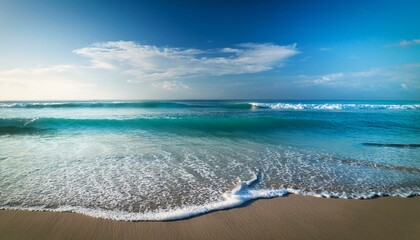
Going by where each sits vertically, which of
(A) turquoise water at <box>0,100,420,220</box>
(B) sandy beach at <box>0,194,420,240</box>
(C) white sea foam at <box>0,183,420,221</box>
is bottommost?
(B) sandy beach at <box>0,194,420,240</box>

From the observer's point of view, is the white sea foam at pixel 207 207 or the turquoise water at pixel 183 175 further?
the turquoise water at pixel 183 175

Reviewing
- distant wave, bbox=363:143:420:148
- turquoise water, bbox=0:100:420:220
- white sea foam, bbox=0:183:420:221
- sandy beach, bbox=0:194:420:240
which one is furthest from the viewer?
distant wave, bbox=363:143:420:148

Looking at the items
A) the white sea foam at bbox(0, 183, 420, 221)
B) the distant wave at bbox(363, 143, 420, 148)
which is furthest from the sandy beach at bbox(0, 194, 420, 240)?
the distant wave at bbox(363, 143, 420, 148)

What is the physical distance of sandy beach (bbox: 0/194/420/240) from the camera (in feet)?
10.1

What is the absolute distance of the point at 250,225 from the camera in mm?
3318

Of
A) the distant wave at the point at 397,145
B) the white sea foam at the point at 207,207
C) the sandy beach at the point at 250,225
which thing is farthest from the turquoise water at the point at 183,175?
the distant wave at the point at 397,145

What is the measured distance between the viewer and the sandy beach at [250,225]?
121 inches

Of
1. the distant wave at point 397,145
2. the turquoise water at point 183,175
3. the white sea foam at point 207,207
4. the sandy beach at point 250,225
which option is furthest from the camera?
the distant wave at point 397,145

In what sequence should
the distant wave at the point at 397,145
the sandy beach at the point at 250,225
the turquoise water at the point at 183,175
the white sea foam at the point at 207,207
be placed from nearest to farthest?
the sandy beach at the point at 250,225
the white sea foam at the point at 207,207
the turquoise water at the point at 183,175
the distant wave at the point at 397,145

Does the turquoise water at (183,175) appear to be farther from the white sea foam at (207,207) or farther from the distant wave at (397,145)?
the distant wave at (397,145)

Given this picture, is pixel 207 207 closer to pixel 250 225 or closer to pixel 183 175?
pixel 250 225

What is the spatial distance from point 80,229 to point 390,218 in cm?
455

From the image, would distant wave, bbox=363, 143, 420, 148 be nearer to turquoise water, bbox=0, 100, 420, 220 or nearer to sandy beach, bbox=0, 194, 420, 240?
turquoise water, bbox=0, 100, 420, 220

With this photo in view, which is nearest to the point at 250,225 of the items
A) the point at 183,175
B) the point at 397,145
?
the point at 183,175
